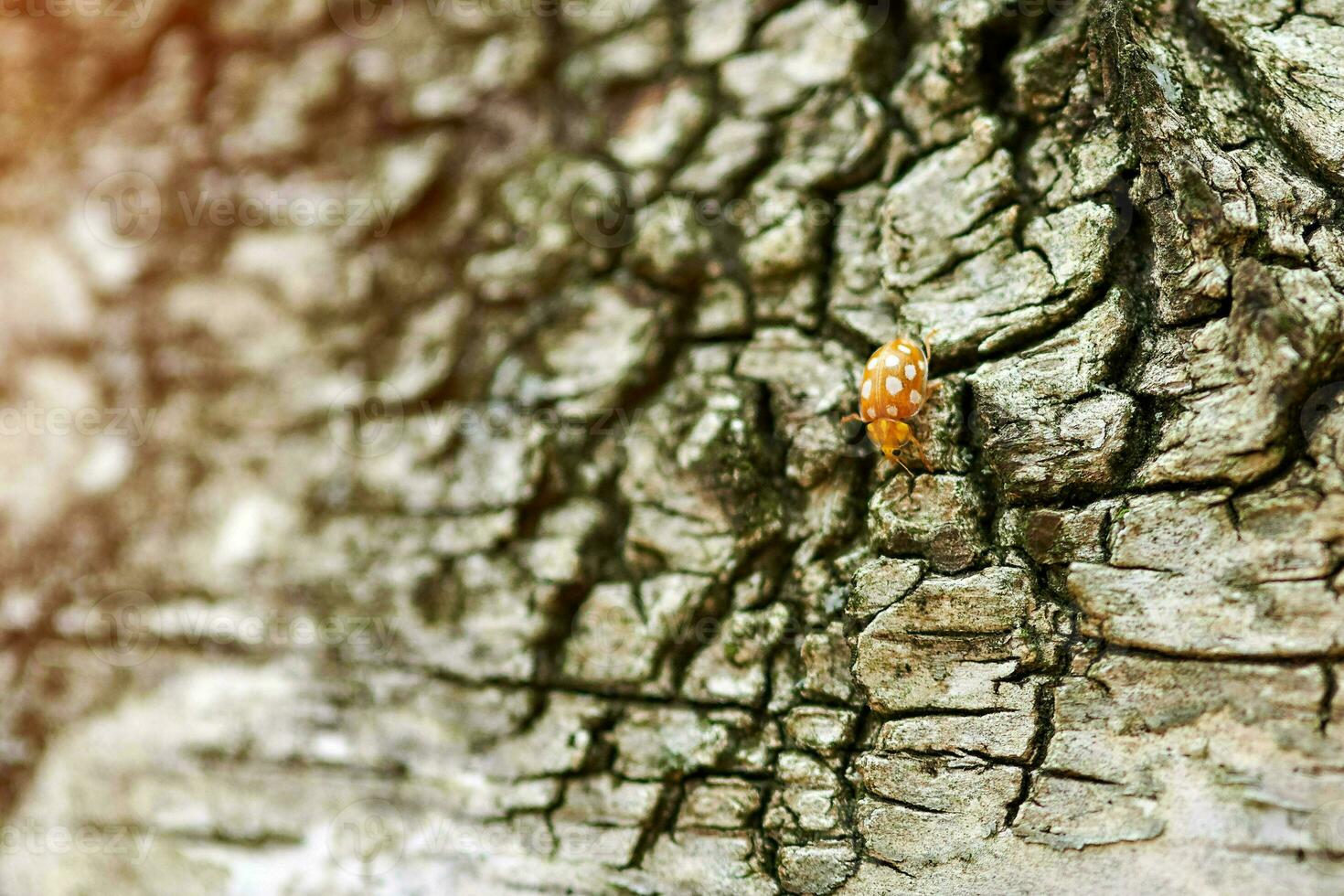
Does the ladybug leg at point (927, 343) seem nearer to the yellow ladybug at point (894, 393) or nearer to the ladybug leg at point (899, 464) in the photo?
the yellow ladybug at point (894, 393)

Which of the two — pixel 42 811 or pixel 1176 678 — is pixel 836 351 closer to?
pixel 1176 678

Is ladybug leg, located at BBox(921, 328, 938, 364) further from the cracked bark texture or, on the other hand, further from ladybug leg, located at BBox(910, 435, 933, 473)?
ladybug leg, located at BBox(910, 435, 933, 473)

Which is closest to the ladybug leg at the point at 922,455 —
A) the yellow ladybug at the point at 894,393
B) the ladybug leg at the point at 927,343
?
the yellow ladybug at the point at 894,393

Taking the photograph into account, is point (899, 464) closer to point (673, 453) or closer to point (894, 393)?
point (894, 393)

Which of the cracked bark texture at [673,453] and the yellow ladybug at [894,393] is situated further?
the yellow ladybug at [894,393]

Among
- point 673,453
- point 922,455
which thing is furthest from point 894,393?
point 673,453

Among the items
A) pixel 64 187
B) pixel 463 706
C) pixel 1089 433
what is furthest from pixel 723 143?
pixel 64 187

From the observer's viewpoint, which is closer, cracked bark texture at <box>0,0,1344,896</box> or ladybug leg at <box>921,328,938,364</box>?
cracked bark texture at <box>0,0,1344,896</box>

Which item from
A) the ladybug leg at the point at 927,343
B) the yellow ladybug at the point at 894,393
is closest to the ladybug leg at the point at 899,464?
the yellow ladybug at the point at 894,393

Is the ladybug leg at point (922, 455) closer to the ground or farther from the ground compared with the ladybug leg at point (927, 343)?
closer to the ground

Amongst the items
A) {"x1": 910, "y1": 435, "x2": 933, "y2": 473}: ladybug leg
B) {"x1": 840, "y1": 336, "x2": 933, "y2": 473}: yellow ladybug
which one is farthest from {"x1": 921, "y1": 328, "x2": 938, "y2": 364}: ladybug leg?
{"x1": 910, "y1": 435, "x2": 933, "y2": 473}: ladybug leg
